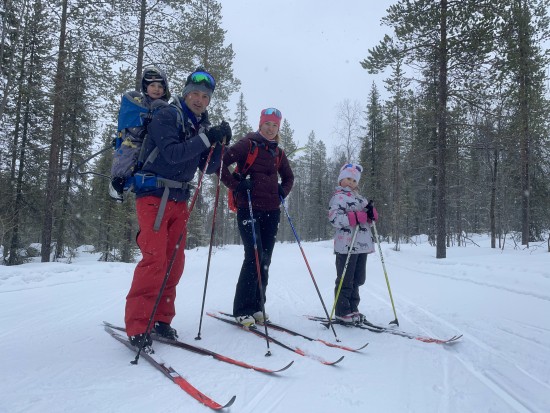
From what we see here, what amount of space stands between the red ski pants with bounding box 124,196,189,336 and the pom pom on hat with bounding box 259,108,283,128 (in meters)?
A: 1.57

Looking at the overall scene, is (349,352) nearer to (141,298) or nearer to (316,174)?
(141,298)

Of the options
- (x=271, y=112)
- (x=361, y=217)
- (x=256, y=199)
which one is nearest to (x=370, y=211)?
(x=361, y=217)

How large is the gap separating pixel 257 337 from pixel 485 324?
274 cm

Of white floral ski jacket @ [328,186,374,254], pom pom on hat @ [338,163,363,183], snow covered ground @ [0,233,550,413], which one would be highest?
pom pom on hat @ [338,163,363,183]

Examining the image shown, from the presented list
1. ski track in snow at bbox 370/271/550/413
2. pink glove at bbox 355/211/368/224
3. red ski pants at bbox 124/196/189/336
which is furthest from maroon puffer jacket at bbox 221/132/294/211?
ski track in snow at bbox 370/271/550/413

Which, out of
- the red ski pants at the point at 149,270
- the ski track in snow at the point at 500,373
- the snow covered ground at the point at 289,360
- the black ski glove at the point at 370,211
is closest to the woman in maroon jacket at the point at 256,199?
the snow covered ground at the point at 289,360

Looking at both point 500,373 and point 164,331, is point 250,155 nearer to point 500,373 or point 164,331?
point 164,331

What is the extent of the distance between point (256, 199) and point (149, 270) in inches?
60.1

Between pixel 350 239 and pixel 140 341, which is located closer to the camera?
pixel 140 341

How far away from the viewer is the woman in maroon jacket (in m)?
4.12

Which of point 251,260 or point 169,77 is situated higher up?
point 169,77

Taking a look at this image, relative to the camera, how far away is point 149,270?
3119mm

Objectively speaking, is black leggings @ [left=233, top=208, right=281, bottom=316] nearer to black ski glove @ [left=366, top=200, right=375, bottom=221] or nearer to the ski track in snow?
black ski glove @ [left=366, top=200, right=375, bottom=221]

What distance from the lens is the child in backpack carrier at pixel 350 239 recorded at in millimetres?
4402
